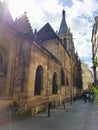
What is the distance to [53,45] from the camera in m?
23.9

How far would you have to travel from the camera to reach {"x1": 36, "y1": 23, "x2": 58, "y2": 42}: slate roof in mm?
24892

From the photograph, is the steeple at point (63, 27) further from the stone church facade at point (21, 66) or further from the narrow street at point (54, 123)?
the narrow street at point (54, 123)

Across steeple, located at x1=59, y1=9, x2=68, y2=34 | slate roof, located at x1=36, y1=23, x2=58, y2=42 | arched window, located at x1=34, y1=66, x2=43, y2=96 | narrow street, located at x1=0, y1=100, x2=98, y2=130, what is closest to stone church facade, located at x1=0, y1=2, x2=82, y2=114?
arched window, located at x1=34, y1=66, x2=43, y2=96

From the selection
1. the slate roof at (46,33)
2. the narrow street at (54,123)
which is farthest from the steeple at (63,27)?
the narrow street at (54,123)

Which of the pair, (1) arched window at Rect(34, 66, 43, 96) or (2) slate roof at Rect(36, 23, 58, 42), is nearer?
(1) arched window at Rect(34, 66, 43, 96)

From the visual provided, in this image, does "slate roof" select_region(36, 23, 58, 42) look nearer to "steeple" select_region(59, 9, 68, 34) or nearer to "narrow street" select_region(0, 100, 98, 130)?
"steeple" select_region(59, 9, 68, 34)

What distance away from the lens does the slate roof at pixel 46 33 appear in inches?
980

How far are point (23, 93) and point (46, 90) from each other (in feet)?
14.7

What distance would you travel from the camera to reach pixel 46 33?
2586 centimetres

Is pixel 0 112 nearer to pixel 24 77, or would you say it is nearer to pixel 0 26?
pixel 24 77

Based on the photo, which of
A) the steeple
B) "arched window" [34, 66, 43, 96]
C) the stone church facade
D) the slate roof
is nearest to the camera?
the stone church facade

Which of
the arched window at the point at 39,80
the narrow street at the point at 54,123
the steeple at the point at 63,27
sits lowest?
the narrow street at the point at 54,123

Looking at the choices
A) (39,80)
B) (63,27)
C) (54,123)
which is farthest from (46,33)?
(54,123)

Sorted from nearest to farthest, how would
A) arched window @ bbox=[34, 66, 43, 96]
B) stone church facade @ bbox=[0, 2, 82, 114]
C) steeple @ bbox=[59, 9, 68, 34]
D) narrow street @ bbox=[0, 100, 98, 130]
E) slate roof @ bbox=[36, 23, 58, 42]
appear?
narrow street @ bbox=[0, 100, 98, 130], stone church facade @ bbox=[0, 2, 82, 114], arched window @ bbox=[34, 66, 43, 96], slate roof @ bbox=[36, 23, 58, 42], steeple @ bbox=[59, 9, 68, 34]
